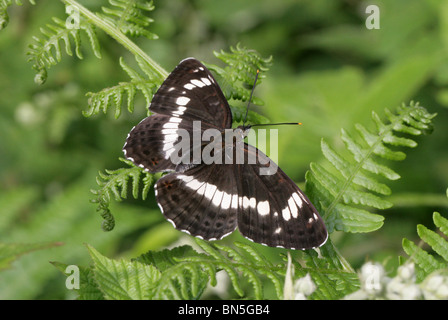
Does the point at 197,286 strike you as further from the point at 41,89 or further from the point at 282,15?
the point at 282,15

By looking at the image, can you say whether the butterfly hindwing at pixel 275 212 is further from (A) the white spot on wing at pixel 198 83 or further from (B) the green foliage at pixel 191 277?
(A) the white spot on wing at pixel 198 83

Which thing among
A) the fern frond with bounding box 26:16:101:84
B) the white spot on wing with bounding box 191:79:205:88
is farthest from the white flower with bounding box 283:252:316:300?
the fern frond with bounding box 26:16:101:84

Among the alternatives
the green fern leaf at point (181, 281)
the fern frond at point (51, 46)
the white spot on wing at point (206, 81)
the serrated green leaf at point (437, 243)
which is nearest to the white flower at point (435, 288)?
Result: the serrated green leaf at point (437, 243)

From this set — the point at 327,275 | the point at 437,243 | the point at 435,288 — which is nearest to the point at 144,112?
the point at 327,275

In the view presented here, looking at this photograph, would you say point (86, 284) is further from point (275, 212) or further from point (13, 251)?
point (275, 212)

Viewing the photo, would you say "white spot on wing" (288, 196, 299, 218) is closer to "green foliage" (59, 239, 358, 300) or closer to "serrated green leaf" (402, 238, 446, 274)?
"green foliage" (59, 239, 358, 300)
